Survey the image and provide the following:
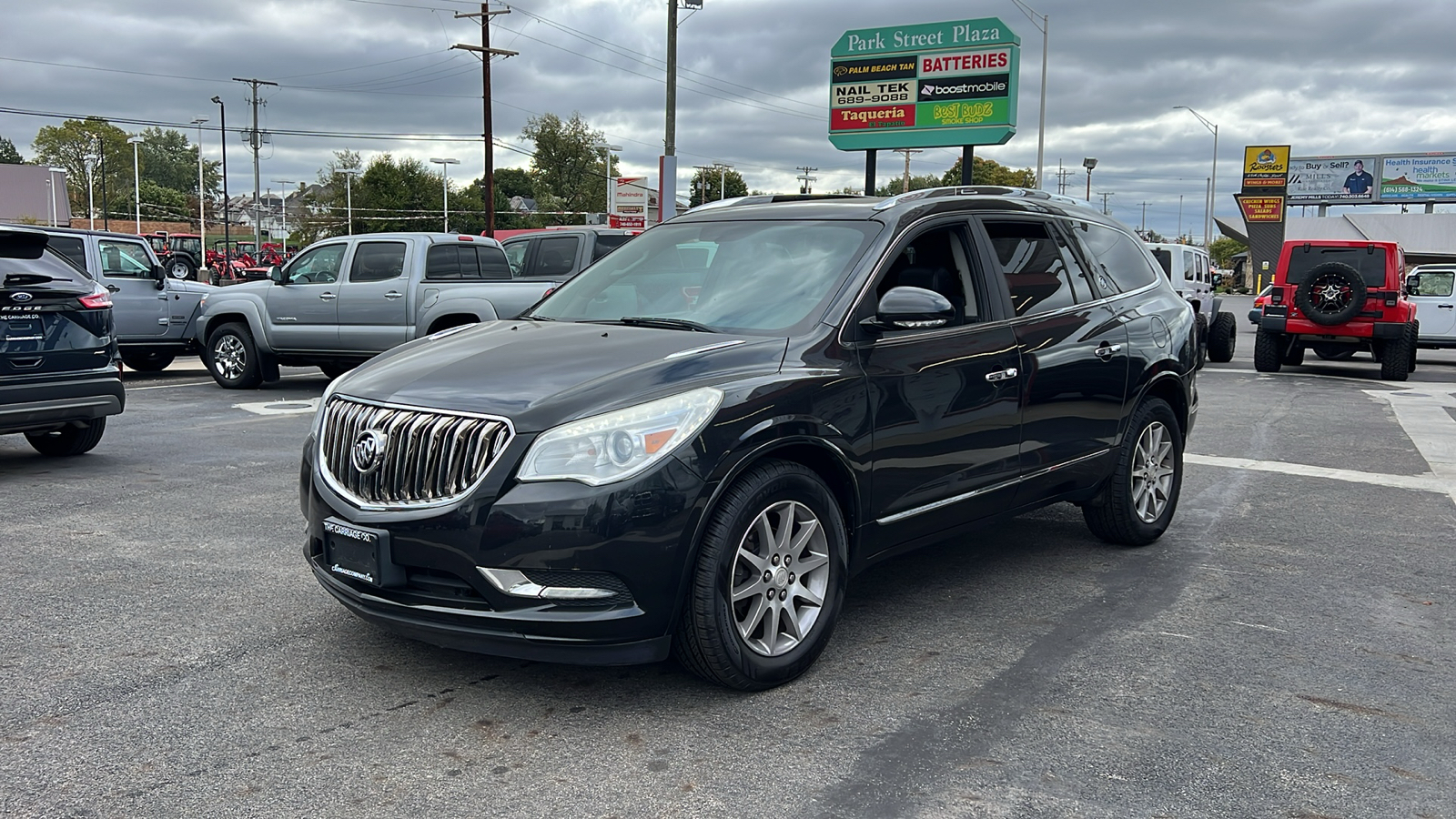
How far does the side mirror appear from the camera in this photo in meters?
4.41

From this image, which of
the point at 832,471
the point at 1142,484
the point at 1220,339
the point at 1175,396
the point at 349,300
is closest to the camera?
the point at 832,471

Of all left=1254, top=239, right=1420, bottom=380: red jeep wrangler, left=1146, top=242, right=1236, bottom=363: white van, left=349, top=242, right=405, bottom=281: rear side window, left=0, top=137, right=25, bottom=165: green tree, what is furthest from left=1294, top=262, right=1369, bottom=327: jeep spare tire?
left=0, top=137, right=25, bottom=165: green tree

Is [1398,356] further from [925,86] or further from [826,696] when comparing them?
[925,86]

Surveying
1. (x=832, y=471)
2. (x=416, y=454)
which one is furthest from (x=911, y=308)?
(x=416, y=454)

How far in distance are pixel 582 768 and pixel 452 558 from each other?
0.76 metres

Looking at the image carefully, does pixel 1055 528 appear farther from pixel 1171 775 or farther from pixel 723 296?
pixel 1171 775

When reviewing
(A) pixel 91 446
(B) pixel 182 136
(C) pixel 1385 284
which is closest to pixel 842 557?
(A) pixel 91 446

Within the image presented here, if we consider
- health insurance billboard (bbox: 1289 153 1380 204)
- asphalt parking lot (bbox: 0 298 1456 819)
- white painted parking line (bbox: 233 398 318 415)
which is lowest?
white painted parking line (bbox: 233 398 318 415)

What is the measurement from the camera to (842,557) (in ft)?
14.3

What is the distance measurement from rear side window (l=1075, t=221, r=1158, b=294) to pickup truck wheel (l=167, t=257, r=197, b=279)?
14983mm

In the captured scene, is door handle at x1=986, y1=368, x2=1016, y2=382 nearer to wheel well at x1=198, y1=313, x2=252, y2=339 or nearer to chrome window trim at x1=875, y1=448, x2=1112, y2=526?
chrome window trim at x1=875, y1=448, x2=1112, y2=526

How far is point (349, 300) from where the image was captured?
14.3m

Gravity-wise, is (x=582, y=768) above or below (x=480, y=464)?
below

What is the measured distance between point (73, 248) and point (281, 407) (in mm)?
4434
